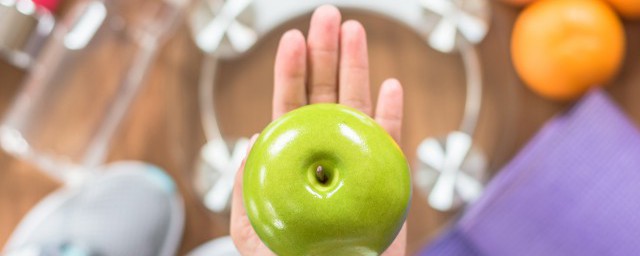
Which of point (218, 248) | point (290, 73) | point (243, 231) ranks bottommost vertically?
point (218, 248)

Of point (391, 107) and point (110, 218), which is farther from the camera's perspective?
point (110, 218)

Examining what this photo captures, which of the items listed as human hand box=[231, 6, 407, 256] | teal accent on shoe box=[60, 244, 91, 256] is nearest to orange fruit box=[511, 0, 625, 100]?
human hand box=[231, 6, 407, 256]

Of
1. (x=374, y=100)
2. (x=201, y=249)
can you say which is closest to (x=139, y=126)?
(x=201, y=249)

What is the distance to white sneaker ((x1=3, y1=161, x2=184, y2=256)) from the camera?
0.80 meters

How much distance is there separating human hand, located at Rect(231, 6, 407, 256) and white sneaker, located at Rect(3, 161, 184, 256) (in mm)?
186

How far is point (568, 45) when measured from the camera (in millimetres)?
692

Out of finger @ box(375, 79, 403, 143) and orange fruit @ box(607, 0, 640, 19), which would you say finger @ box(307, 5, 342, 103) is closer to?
finger @ box(375, 79, 403, 143)

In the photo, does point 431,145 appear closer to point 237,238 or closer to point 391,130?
point 391,130

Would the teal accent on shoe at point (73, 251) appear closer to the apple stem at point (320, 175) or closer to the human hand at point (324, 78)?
the human hand at point (324, 78)

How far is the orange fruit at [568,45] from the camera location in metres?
0.69

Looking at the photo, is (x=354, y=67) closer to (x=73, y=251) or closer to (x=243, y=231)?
(x=243, y=231)

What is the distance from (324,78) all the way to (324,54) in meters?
0.02

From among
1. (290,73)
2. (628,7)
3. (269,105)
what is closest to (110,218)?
(269,105)

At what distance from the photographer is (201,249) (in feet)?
2.57
